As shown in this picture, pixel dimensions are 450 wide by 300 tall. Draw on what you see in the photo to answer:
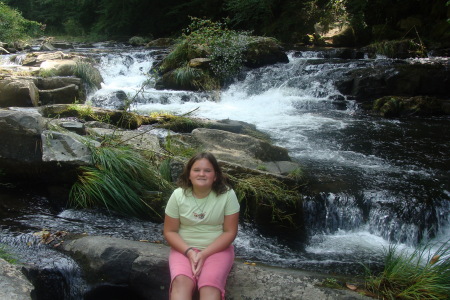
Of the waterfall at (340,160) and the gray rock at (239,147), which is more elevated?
the gray rock at (239,147)

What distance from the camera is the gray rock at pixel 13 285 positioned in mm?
2281

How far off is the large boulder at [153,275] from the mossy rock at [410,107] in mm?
7376

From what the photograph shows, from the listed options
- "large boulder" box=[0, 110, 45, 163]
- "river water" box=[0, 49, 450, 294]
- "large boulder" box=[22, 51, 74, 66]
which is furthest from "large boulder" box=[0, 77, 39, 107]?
"large boulder" box=[0, 110, 45, 163]

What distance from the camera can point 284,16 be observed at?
1767 centimetres

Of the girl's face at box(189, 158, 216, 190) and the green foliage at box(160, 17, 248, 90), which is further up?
the green foliage at box(160, 17, 248, 90)

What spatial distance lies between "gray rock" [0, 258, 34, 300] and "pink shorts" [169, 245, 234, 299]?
825 millimetres

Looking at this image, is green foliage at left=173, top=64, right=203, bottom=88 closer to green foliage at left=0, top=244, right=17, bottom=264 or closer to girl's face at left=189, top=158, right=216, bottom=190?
green foliage at left=0, top=244, right=17, bottom=264

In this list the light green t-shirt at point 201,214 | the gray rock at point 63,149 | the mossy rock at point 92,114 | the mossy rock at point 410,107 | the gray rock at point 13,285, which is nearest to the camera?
the gray rock at point 13,285

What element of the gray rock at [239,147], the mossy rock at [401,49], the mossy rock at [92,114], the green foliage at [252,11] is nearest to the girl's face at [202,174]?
the gray rock at [239,147]

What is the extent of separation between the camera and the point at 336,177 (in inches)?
215

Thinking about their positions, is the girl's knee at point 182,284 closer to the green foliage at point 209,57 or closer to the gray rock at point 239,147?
the gray rock at point 239,147

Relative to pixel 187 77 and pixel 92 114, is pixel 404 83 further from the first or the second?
pixel 92 114

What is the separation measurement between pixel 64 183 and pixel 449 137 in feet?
21.9

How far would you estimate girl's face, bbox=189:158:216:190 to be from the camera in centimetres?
280
